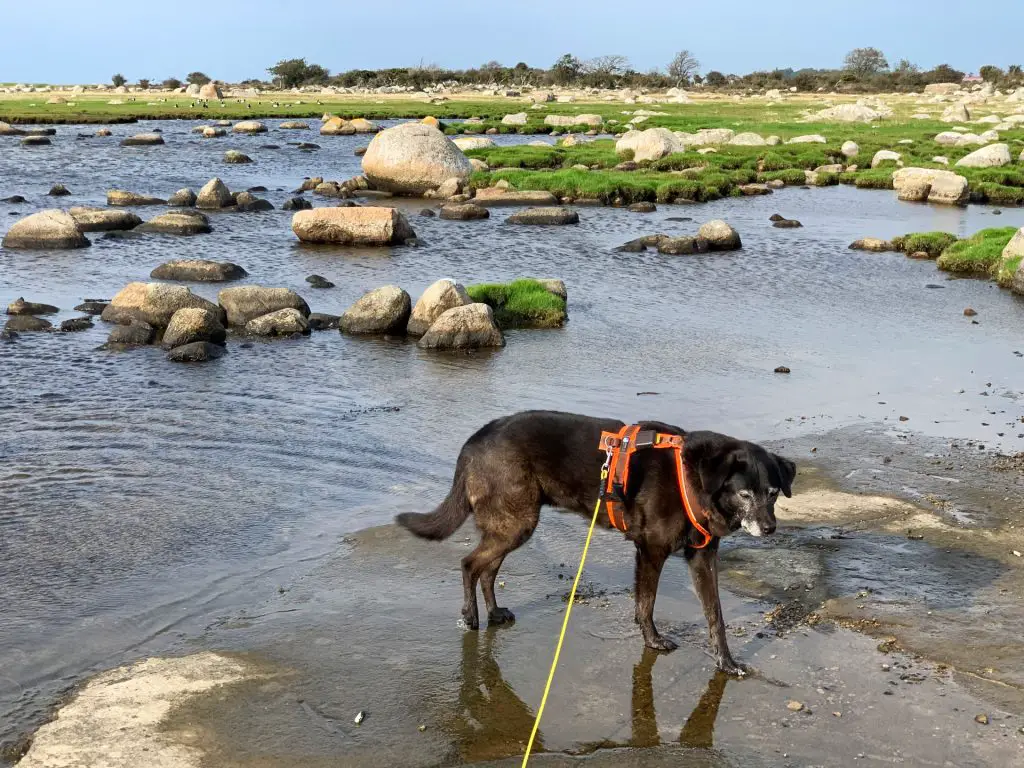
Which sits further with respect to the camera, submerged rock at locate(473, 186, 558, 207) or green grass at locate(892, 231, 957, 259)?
submerged rock at locate(473, 186, 558, 207)

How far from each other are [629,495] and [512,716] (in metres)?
1.70

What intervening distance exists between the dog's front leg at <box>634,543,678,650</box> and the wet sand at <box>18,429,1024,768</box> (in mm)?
118

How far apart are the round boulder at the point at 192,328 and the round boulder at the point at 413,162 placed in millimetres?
24377

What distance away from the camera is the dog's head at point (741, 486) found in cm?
743

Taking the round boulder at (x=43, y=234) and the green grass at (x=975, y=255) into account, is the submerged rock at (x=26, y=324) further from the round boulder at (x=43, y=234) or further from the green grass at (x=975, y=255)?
the green grass at (x=975, y=255)

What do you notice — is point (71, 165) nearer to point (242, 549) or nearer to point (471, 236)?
point (471, 236)

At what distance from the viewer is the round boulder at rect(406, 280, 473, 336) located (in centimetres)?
1988

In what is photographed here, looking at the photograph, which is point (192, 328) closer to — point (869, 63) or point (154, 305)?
point (154, 305)

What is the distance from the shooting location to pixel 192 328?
1869cm

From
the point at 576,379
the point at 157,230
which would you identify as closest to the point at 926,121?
the point at 157,230

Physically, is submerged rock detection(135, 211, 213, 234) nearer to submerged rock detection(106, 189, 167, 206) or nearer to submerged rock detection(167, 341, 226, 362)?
submerged rock detection(106, 189, 167, 206)

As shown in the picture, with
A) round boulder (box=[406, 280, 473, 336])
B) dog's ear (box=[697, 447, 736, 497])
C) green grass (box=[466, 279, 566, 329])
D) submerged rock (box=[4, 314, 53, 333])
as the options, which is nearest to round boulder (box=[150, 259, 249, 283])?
submerged rock (box=[4, 314, 53, 333])

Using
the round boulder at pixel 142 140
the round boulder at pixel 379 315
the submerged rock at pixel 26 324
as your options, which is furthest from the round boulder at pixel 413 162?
the round boulder at pixel 142 140

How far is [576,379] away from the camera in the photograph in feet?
55.7
